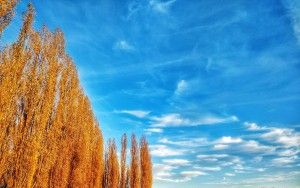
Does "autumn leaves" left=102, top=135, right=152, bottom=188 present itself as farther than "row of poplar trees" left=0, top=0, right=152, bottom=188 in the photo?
Yes

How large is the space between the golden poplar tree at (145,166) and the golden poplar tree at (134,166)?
1.42ft

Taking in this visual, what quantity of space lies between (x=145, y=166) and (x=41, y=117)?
1845cm

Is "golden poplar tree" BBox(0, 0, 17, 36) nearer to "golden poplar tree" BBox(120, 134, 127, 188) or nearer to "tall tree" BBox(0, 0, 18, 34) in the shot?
"tall tree" BBox(0, 0, 18, 34)

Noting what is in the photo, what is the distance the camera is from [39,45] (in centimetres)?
1609

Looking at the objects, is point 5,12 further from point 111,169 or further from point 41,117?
point 111,169

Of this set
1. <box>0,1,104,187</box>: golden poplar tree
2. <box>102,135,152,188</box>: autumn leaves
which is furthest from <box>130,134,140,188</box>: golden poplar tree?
<box>0,1,104,187</box>: golden poplar tree

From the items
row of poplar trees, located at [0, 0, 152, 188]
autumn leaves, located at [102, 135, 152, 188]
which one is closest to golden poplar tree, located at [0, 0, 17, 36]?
row of poplar trees, located at [0, 0, 152, 188]

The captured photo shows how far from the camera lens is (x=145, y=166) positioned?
104 ft

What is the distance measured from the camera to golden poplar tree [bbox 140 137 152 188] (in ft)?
101

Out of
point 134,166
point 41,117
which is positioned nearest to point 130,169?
point 134,166

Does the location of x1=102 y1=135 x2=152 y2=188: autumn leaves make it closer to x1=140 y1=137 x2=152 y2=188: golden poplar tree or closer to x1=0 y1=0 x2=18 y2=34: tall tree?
x1=140 y1=137 x2=152 y2=188: golden poplar tree

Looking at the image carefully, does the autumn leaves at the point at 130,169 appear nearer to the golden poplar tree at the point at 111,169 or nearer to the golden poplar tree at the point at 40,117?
the golden poplar tree at the point at 111,169

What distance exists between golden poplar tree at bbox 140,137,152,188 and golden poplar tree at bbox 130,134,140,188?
0.43 metres

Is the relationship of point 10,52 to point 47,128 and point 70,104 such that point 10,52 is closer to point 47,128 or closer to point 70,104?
point 47,128
